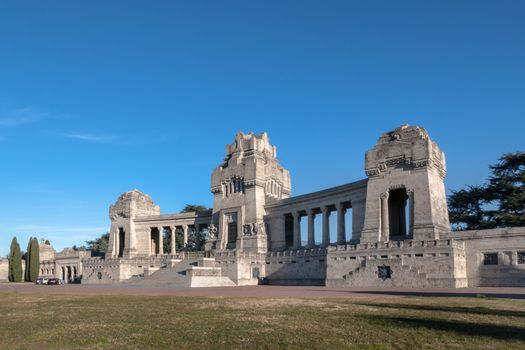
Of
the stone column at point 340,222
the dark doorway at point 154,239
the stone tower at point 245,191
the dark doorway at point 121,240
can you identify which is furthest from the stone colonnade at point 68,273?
the stone column at point 340,222

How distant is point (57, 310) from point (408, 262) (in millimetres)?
32935

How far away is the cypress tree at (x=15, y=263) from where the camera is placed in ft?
307

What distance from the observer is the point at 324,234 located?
69.6m


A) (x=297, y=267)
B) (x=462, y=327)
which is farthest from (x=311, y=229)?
(x=462, y=327)

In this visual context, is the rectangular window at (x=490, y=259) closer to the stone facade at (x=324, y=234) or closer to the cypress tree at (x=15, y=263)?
the stone facade at (x=324, y=234)

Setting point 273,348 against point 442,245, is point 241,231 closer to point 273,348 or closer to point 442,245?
point 442,245

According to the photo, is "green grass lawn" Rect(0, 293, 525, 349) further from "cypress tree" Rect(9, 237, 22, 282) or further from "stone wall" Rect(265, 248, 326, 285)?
"cypress tree" Rect(9, 237, 22, 282)

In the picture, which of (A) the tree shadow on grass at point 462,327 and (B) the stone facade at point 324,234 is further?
(B) the stone facade at point 324,234

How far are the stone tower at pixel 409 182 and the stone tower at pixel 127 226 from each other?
4638 cm

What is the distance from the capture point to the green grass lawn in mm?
14555

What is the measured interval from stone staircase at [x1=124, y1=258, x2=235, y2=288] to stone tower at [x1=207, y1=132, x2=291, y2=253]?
890 cm

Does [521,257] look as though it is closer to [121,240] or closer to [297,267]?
[297,267]

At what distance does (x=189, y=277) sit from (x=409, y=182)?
2563 cm

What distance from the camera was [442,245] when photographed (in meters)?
46.7
